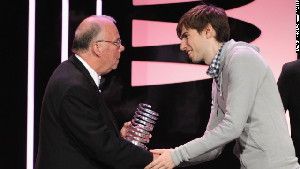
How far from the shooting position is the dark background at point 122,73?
12.7 feet

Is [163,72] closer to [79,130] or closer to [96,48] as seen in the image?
[96,48]

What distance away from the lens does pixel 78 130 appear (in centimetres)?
243

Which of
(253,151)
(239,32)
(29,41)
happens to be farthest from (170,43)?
(253,151)

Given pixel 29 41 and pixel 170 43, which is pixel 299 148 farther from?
pixel 29 41

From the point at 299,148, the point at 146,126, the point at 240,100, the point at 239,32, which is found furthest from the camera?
the point at 239,32

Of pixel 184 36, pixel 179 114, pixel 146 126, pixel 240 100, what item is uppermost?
pixel 184 36

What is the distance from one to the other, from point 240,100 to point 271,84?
7.0 inches

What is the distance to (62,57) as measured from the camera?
3.91 m

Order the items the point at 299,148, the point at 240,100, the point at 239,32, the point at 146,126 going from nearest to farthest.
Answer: the point at 240,100, the point at 146,126, the point at 299,148, the point at 239,32

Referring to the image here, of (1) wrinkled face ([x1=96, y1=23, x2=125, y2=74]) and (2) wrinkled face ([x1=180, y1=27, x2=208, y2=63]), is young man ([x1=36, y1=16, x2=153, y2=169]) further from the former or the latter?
(2) wrinkled face ([x1=180, y1=27, x2=208, y2=63])

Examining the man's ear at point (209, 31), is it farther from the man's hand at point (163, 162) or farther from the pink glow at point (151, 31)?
the pink glow at point (151, 31)

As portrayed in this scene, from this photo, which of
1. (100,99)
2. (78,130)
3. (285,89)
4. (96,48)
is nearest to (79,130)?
(78,130)

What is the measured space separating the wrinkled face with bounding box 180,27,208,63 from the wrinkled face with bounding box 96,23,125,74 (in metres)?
0.36

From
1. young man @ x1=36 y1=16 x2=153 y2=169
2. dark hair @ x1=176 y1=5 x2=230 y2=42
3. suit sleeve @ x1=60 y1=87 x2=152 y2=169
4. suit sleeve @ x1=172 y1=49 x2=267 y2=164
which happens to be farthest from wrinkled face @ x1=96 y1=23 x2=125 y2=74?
suit sleeve @ x1=172 y1=49 x2=267 y2=164
